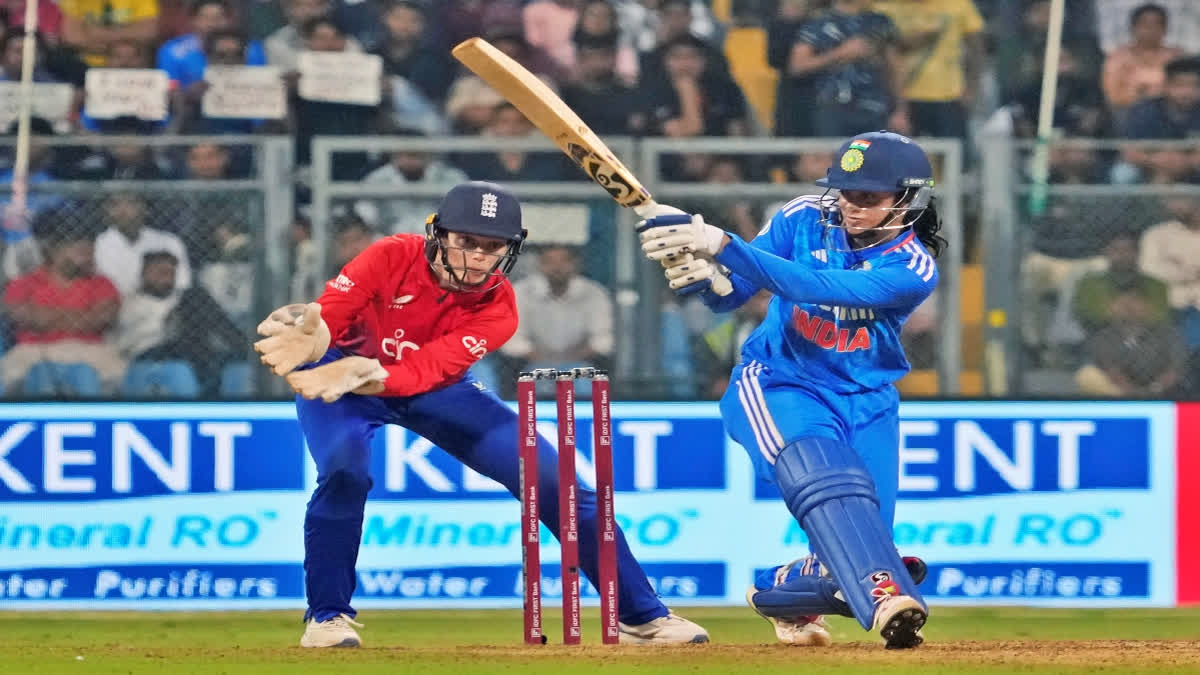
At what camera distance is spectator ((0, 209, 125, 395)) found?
9414 millimetres

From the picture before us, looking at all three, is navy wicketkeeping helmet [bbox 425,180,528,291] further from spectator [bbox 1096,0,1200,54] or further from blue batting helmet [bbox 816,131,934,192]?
spectator [bbox 1096,0,1200,54]

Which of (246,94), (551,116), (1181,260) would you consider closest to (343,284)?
(551,116)

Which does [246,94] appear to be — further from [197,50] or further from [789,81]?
[789,81]

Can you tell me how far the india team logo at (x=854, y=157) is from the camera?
6176mm

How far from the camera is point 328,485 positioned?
655cm

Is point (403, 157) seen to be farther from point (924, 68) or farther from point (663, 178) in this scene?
point (924, 68)

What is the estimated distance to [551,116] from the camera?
6410mm

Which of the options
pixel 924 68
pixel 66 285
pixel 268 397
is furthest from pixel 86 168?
pixel 924 68

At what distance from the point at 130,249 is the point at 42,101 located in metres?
1.09

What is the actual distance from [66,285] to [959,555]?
15.8 ft

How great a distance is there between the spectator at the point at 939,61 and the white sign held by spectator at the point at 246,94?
3.45 m

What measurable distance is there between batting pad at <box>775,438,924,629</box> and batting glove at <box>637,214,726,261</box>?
78 cm

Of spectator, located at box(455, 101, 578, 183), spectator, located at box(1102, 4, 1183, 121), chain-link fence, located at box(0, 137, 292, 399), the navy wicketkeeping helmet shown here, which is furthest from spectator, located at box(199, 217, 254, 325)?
spectator, located at box(1102, 4, 1183, 121)

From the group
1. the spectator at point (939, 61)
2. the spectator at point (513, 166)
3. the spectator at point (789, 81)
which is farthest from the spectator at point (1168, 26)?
the spectator at point (513, 166)
